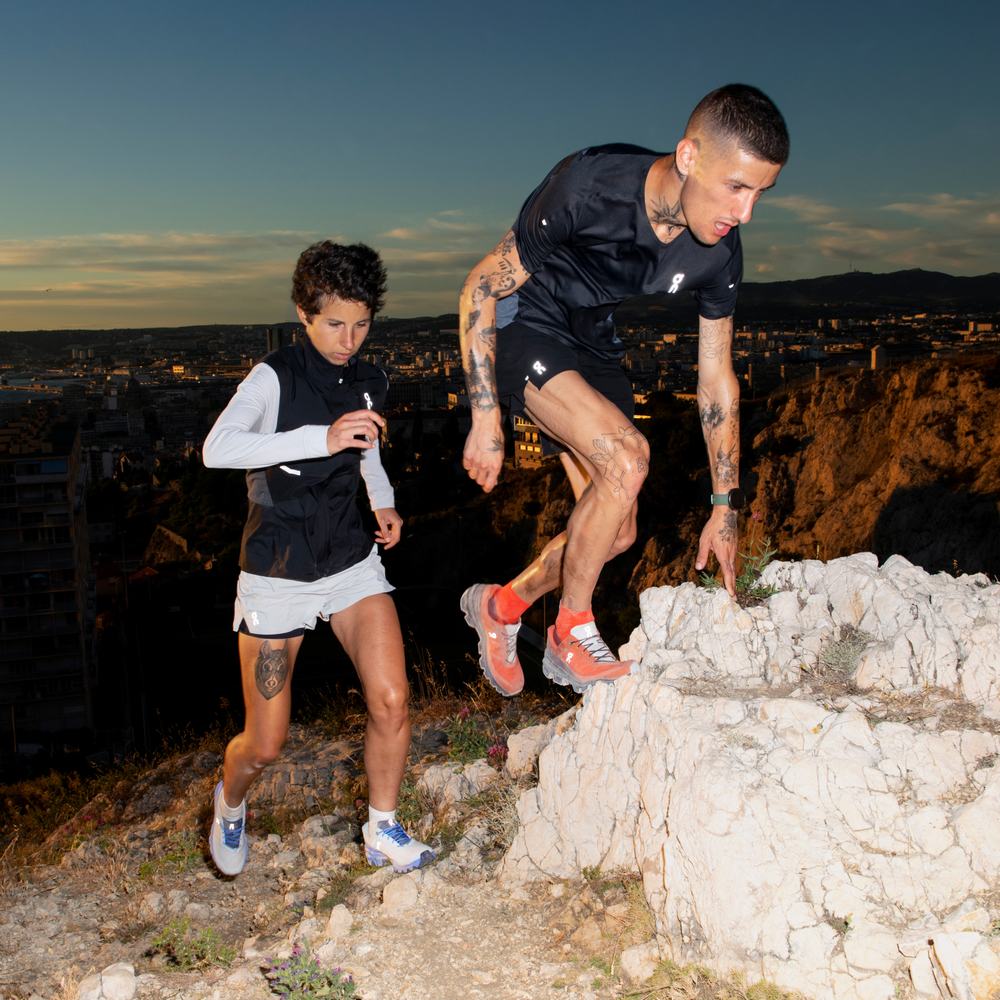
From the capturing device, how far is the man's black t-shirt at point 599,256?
366cm

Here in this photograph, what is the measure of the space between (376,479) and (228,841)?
1876 millimetres

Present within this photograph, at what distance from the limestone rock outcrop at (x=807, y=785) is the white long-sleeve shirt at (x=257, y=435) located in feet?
5.52

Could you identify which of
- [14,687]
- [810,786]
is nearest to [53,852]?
[810,786]

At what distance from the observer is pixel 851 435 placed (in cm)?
2819

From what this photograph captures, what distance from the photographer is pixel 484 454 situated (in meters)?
3.66

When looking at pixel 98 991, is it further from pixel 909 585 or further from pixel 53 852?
pixel 909 585

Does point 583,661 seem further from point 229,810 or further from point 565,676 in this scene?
point 229,810

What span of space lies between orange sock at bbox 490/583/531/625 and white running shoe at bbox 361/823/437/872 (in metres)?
1.09

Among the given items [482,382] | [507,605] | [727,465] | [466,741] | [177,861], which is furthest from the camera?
[466,741]

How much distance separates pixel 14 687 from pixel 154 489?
13.4m

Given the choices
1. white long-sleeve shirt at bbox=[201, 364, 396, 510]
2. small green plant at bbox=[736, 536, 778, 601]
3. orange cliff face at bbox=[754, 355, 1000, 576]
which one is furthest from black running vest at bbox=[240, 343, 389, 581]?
orange cliff face at bbox=[754, 355, 1000, 576]

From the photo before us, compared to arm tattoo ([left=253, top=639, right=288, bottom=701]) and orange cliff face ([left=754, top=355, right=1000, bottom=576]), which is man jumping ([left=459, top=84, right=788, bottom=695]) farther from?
orange cliff face ([left=754, top=355, right=1000, bottom=576])

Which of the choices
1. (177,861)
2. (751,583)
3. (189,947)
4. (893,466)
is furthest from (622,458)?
(893,466)

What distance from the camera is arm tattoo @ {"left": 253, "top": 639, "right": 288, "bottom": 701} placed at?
13.2ft
